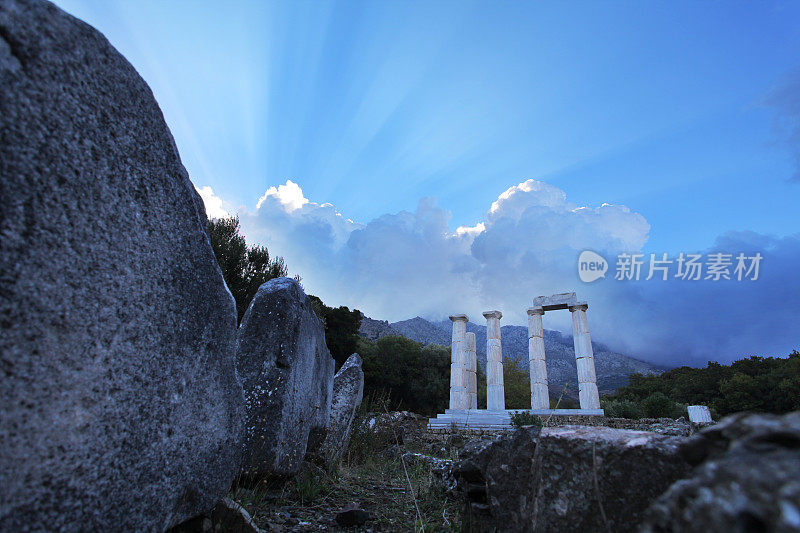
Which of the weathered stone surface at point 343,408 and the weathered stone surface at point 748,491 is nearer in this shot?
the weathered stone surface at point 748,491

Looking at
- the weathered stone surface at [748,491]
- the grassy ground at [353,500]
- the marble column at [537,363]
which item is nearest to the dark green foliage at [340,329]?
the marble column at [537,363]

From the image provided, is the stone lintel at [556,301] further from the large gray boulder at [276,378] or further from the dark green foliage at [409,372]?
the large gray boulder at [276,378]

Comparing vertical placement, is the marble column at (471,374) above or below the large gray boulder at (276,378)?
above

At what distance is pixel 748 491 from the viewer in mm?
775

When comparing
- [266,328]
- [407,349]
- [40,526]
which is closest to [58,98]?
[40,526]

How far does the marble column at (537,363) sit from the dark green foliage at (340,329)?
1123cm

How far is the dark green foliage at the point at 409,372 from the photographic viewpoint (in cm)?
3039

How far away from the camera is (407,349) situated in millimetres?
34812

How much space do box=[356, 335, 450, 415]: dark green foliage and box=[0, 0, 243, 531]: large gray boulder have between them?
90.3ft

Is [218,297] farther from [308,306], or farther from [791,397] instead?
[791,397]

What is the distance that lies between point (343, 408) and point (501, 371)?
59.7 ft

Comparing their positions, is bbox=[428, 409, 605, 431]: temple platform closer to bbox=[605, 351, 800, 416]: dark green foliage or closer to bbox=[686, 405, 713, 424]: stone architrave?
bbox=[686, 405, 713, 424]: stone architrave

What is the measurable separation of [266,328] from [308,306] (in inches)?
40.3

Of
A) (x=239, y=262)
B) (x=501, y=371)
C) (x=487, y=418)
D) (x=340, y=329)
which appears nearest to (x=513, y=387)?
(x=501, y=371)
